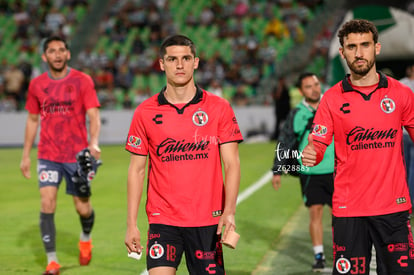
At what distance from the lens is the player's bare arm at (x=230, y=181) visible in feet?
15.7

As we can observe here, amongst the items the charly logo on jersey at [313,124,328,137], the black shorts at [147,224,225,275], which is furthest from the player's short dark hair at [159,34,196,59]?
the black shorts at [147,224,225,275]

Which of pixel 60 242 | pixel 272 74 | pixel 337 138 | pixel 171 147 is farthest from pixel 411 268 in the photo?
pixel 272 74

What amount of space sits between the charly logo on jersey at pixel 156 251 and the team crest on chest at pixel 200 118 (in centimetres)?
84

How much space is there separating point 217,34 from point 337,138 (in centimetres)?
2738

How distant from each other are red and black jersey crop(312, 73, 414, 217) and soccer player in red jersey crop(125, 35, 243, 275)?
0.69 m

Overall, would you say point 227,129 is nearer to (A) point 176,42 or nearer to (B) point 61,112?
(A) point 176,42

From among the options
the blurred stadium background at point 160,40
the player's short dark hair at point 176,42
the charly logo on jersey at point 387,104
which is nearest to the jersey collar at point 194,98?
the player's short dark hair at point 176,42

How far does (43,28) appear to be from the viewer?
3381 centimetres

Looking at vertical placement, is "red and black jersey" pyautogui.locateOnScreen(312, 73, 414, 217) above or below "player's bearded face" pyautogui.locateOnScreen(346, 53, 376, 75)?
below

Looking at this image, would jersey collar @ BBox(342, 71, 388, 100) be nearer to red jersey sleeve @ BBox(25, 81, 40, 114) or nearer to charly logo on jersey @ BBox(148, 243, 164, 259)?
charly logo on jersey @ BBox(148, 243, 164, 259)

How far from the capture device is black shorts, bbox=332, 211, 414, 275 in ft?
15.9

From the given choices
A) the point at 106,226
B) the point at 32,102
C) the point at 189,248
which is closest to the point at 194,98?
the point at 189,248

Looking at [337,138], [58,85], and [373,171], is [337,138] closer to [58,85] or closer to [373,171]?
[373,171]

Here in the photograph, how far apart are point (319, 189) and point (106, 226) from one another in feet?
12.8
